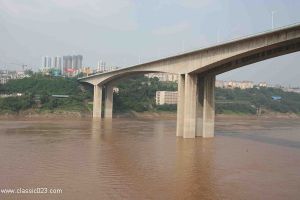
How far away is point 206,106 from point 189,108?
5.35 feet

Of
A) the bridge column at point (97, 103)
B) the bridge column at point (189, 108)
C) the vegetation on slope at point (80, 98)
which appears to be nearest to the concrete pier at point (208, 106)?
the bridge column at point (189, 108)

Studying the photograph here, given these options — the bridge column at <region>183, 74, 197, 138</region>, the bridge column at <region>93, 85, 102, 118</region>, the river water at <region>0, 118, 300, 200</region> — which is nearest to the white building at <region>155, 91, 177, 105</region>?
the bridge column at <region>93, 85, 102, 118</region>

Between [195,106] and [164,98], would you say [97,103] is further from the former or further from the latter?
[195,106]

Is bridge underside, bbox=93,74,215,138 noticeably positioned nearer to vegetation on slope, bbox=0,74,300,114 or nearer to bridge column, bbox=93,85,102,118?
bridge column, bbox=93,85,102,118

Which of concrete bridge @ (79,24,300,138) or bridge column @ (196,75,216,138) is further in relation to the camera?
bridge column @ (196,75,216,138)

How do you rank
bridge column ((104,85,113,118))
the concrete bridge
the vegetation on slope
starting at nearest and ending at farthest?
the concrete bridge < the vegetation on slope < bridge column ((104,85,113,118))

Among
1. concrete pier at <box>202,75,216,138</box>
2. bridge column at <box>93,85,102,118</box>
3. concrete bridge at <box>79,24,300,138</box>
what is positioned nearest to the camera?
concrete bridge at <box>79,24,300,138</box>

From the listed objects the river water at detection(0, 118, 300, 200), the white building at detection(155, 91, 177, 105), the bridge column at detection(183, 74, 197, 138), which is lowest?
the river water at detection(0, 118, 300, 200)

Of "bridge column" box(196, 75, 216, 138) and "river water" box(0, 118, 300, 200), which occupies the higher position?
"bridge column" box(196, 75, 216, 138)

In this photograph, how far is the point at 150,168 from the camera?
1872cm

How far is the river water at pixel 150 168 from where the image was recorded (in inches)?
570

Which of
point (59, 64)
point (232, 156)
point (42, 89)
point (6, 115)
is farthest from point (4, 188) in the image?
point (59, 64)

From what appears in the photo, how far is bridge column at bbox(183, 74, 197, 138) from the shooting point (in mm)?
30531

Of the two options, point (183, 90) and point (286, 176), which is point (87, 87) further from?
point (286, 176)
